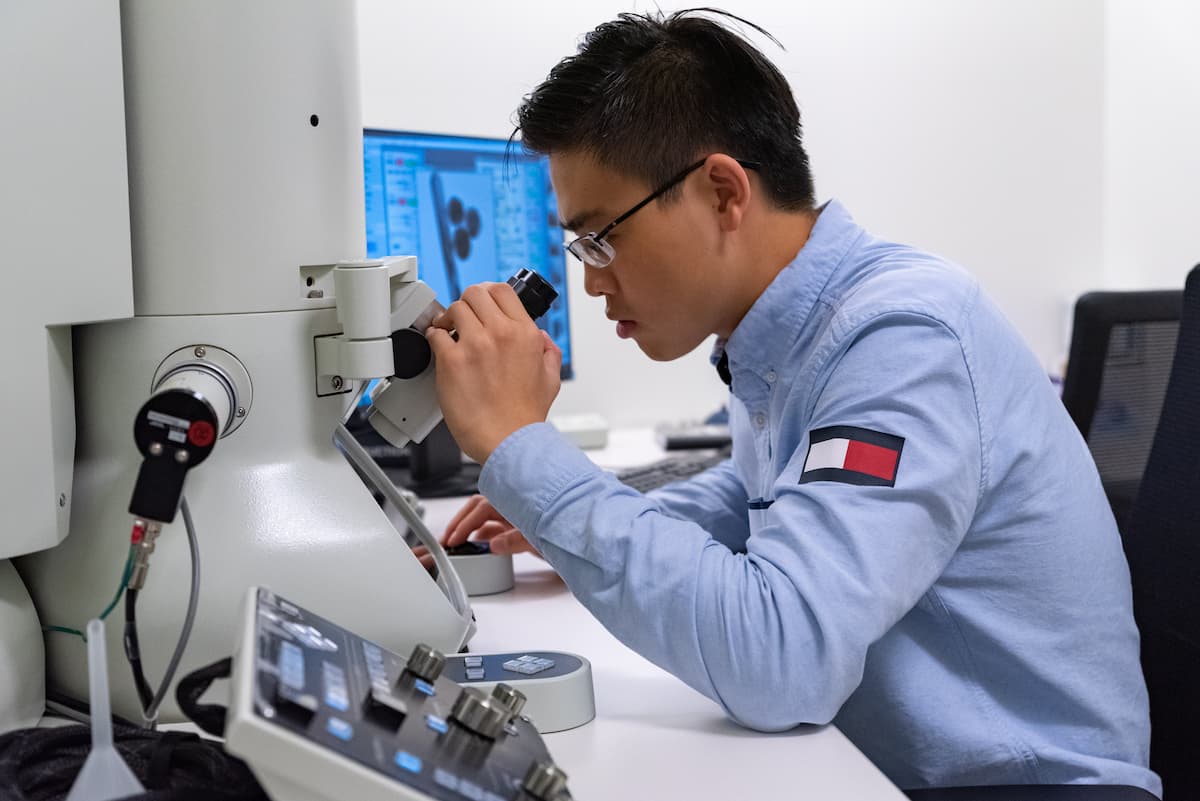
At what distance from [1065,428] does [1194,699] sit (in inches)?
11.3

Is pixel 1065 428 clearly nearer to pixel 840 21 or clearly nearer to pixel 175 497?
pixel 175 497

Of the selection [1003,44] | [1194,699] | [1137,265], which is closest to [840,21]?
[1003,44]

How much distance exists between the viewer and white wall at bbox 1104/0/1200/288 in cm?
259

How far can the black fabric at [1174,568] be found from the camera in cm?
100

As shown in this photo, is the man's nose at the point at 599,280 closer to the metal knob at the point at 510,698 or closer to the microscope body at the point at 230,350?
the microscope body at the point at 230,350

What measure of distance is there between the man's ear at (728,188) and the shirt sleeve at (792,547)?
0.22m

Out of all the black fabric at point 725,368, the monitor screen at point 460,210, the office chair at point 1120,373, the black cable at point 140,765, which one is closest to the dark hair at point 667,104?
the black fabric at point 725,368

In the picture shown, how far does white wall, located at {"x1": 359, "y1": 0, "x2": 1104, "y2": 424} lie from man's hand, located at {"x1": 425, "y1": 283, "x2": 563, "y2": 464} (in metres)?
1.51

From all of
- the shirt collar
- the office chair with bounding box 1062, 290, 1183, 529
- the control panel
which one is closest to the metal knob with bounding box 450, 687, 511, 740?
the control panel

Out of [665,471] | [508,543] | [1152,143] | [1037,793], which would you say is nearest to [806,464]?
[1037,793]

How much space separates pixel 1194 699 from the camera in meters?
0.99

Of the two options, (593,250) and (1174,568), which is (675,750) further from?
(1174,568)

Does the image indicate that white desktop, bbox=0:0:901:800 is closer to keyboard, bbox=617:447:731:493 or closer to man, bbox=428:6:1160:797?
man, bbox=428:6:1160:797

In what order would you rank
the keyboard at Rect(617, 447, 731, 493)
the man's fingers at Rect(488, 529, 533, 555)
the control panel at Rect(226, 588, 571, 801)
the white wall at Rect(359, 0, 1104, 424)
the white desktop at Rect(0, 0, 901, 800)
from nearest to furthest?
the control panel at Rect(226, 588, 571, 801), the white desktop at Rect(0, 0, 901, 800), the man's fingers at Rect(488, 529, 533, 555), the keyboard at Rect(617, 447, 731, 493), the white wall at Rect(359, 0, 1104, 424)
